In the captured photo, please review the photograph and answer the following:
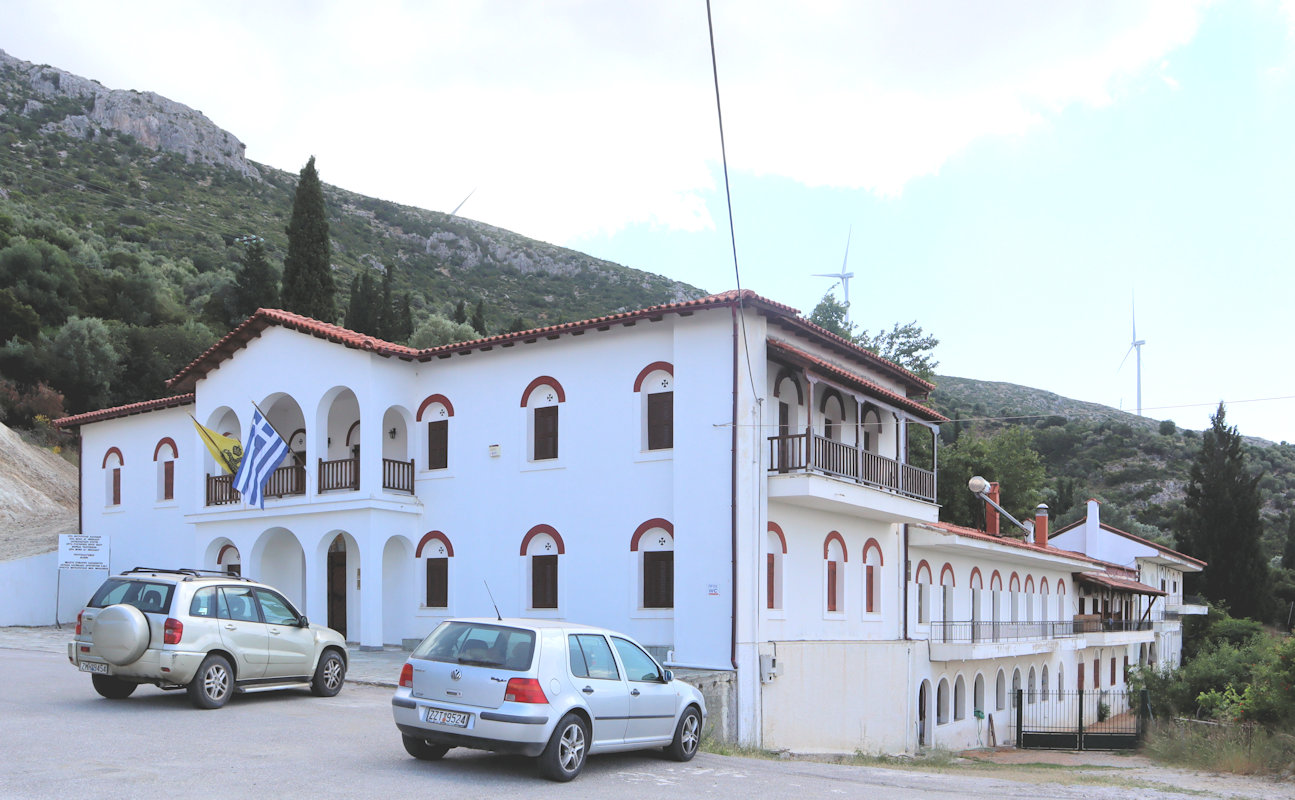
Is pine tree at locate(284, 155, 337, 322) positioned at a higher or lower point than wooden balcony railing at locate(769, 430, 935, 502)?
higher

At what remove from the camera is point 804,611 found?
957 inches

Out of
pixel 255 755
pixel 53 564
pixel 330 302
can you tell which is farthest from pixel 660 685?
pixel 330 302

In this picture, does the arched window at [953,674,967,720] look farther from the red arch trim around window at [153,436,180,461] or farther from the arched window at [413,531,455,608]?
the red arch trim around window at [153,436,180,461]

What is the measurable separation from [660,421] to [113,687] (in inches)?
463

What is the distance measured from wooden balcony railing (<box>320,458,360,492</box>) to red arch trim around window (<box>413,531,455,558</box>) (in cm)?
201

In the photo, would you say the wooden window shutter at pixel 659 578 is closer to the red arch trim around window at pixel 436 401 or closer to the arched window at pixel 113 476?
the red arch trim around window at pixel 436 401

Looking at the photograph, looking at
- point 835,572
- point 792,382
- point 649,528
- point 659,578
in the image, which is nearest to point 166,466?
point 649,528

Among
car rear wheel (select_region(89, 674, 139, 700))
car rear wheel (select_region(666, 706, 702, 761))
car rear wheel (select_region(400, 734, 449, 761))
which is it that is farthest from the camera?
car rear wheel (select_region(89, 674, 139, 700))

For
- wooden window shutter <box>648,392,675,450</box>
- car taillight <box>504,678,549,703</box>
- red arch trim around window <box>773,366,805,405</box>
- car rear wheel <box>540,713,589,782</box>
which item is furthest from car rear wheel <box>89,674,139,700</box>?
red arch trim around window <box>773,366,805,405</box>

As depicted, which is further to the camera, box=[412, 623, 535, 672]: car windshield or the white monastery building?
the white monastery building

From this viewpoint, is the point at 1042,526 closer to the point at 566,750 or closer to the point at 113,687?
the point at 113,687

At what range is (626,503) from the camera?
23625 millimetres

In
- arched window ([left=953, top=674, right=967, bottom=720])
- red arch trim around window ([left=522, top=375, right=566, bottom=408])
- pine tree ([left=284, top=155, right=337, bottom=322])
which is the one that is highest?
pine tree ([left=284, top=155, right=337, bottom=322])

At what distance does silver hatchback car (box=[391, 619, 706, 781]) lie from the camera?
1041cm
